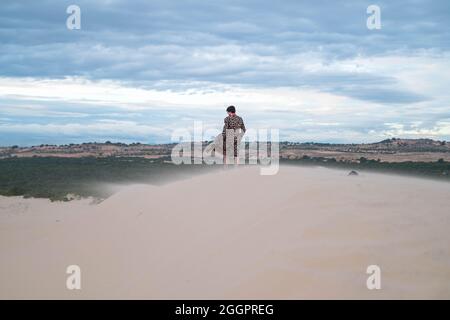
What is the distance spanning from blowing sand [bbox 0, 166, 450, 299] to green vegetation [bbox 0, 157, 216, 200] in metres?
10.7

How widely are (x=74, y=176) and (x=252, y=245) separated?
2491 centimetres

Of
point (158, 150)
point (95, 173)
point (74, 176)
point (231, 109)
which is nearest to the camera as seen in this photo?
point (231, 109)

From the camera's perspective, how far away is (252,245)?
22.7 ft

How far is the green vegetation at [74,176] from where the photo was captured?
78.9ft

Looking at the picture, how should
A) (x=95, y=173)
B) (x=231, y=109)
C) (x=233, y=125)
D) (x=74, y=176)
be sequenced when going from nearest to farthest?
1. (x=231, y=109)
2. (x=233, y=125)
3. (x=74, y=176)
4. (x=95, y=173)

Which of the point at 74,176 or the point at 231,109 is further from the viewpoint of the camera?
the point at 74,176

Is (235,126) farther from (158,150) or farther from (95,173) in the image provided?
(158,150)

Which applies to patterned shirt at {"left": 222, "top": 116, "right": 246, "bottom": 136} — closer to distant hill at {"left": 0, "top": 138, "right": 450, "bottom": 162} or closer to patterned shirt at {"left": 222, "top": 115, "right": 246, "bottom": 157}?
patterned shirt at {"left": 222, "top": 115, "right": 246, "bottom": 157}

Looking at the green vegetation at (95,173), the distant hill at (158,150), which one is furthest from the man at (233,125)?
the distant hill at (158,150)

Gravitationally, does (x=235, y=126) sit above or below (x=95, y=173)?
above

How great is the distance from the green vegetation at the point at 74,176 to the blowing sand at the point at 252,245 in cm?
1068

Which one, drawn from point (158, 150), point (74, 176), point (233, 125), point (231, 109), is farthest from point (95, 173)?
point (158, 150)
